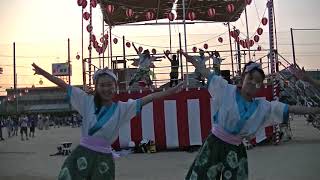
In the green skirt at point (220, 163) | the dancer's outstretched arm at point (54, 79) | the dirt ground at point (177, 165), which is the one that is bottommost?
the dirt ground at point (177, 165)

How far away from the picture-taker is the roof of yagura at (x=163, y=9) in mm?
22312

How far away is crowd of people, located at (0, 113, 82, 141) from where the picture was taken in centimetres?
3350

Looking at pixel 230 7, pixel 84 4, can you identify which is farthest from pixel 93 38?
pixel 230 7

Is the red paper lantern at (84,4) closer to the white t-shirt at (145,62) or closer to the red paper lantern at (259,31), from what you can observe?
the white t-shirt at (145,62)

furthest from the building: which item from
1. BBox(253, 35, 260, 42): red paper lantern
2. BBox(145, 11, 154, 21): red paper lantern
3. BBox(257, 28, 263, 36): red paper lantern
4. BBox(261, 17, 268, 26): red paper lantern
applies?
BBox(261, 17, 268, 26): red paper lantern

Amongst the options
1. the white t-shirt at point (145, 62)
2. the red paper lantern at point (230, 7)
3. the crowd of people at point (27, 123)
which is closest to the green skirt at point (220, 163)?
the crowd of people at point (27, 123)

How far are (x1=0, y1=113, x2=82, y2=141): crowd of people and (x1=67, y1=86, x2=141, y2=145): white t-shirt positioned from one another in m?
9.28

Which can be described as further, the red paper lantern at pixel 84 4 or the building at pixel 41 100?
the building at pixel 41 100

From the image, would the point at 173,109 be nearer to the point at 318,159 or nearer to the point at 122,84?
the point at 122,84

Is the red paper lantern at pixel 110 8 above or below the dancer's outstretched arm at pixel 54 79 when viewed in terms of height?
above

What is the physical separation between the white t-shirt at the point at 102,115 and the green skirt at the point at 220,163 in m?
0.80

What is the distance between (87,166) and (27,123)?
30.7 metres

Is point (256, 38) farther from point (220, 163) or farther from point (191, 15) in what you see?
point (220, 163)

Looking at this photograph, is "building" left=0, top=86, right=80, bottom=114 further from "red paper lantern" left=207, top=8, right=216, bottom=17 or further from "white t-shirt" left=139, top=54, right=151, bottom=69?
"white t-shirt" left=139, top=54, right=151, bottom=69
